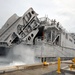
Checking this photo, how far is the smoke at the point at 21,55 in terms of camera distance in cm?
1708

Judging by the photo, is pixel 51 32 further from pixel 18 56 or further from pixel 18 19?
pixel 18 56

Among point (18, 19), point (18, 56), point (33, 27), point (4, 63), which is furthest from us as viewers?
point (33, 27)

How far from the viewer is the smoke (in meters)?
17.1

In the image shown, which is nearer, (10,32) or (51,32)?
(10,32)

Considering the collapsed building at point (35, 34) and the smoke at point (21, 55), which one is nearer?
the smoke at point (21, 55)

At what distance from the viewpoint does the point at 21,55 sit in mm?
17391

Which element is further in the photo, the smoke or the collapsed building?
the collapsed building

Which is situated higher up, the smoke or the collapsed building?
the collapsed building

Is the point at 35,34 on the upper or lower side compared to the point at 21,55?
upper

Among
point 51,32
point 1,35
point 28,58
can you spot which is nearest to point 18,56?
point 28,58

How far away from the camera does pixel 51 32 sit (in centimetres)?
2234

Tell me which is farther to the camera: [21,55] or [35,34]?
[35,34]

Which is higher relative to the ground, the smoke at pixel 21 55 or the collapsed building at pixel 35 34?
the collapsed building at pixel 35 34

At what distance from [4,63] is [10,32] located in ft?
12.5
